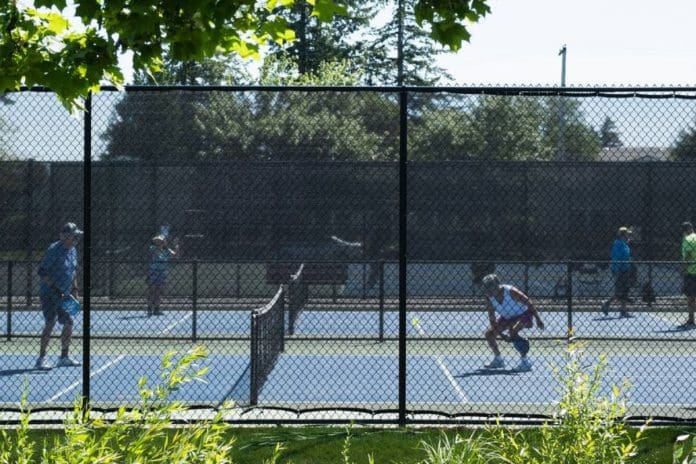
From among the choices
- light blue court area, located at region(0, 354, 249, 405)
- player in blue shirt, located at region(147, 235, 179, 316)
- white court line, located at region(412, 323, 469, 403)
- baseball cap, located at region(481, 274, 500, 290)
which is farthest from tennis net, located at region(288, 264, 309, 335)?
baseball cap, located at region(481, 274, 500, 290)

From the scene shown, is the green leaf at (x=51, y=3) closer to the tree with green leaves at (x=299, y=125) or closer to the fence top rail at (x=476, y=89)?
the fence top rail at (x=476, y=89)

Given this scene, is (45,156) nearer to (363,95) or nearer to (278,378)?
(278,378)

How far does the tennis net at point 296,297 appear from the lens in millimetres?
13112

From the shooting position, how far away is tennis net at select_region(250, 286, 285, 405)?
29.7 ft

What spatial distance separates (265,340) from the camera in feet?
36.0

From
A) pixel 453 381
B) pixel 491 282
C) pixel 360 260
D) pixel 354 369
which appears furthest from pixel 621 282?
pixel 354 369

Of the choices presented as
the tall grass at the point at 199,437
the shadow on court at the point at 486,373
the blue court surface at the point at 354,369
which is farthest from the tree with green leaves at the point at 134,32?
the shadow on court at the point at 486,373

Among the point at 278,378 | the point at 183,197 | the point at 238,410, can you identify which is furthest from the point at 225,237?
the point at 238,410

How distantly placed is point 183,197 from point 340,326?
11.8ft

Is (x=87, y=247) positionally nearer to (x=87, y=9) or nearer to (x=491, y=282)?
(x=87, y=9)

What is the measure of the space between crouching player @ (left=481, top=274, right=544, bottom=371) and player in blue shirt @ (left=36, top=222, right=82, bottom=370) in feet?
15.0

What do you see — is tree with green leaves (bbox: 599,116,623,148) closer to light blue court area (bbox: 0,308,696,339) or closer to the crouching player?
the crouching player

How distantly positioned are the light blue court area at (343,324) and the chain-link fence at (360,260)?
7 cm

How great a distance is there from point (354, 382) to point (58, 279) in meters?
3.49
